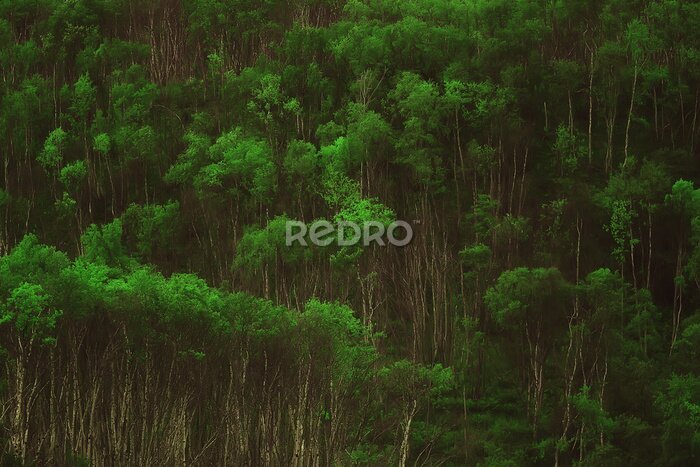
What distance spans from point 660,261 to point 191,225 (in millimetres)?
24593

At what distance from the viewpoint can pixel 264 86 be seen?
72.9 meters

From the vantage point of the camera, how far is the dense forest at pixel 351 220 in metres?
42.4

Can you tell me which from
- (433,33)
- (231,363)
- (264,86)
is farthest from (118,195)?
(231,363)

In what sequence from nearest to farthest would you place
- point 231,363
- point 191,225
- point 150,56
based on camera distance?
point 231,363, point 191,225, point 150,56

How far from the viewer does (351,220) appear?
2400 inches

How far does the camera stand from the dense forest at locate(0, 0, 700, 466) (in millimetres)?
42438

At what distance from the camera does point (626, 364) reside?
52938 millimetres

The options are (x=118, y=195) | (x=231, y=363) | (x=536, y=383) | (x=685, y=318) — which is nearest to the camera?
(x=231, y=363)

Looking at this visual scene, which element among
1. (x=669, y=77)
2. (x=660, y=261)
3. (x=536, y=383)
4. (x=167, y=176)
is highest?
(x=669, y=77)

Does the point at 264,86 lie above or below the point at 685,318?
above

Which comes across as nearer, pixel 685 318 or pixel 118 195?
pixel 685 318

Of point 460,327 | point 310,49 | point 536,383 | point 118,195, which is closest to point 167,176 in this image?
point 118,195

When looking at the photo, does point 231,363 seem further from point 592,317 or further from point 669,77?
point 669,77

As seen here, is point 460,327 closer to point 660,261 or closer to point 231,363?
point 660,261
